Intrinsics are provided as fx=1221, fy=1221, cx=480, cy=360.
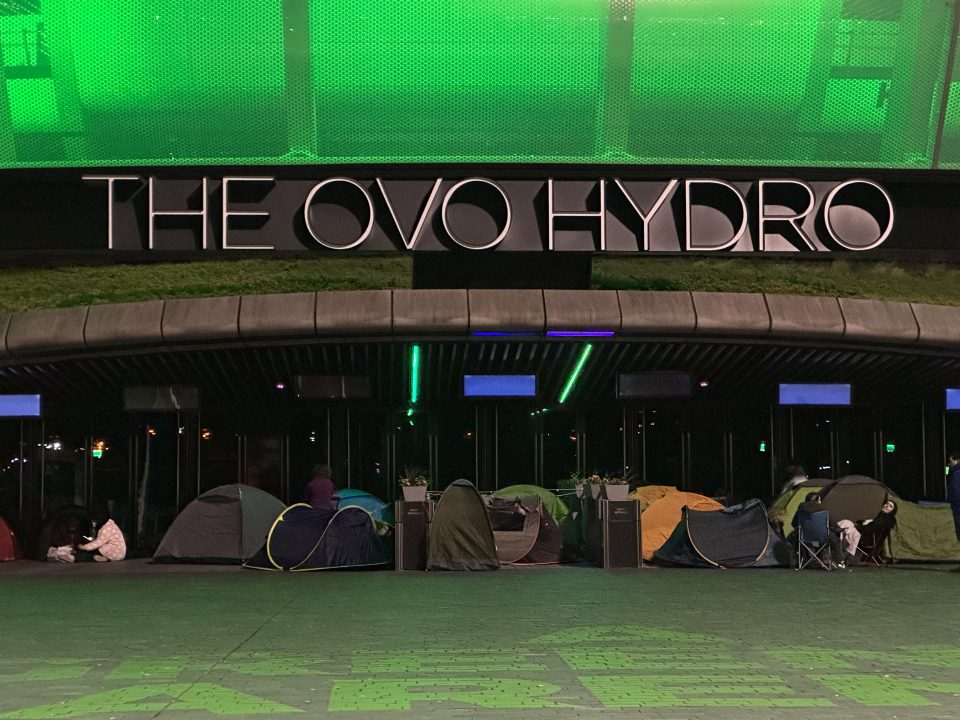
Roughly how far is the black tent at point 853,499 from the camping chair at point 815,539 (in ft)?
5.76

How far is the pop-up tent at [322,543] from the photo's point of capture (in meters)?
17.6

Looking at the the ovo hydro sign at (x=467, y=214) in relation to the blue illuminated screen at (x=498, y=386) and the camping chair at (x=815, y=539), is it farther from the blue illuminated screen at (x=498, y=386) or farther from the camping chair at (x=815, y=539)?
the camping chair at (x=815, y=539)

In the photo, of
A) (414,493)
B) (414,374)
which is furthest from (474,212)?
(414,493)

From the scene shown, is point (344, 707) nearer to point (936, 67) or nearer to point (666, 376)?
point (666, 376)

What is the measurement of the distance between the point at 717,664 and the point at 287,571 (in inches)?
406

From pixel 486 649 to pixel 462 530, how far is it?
8338mm

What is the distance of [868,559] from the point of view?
61.8 ft

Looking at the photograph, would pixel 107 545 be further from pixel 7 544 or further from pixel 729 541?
pixel 729 541

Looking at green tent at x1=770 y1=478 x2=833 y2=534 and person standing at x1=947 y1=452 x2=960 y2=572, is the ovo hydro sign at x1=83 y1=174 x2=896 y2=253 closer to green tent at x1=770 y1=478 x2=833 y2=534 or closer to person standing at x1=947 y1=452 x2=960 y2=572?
green tent at x1=770 y1=478 x2=833 y2=534

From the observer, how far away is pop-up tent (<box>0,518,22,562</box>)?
20.4m

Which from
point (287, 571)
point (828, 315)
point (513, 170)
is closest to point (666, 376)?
point (828, 315)

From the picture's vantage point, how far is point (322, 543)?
1761 cm

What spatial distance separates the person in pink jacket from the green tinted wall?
20.6 feet

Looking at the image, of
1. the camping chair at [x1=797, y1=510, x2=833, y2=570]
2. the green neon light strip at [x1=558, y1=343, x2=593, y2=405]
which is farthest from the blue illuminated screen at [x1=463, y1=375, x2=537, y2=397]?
the camping chair at [x1=797, y1=510, x2=833, y2=570]
